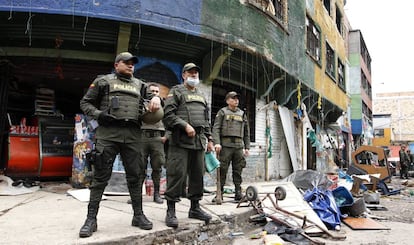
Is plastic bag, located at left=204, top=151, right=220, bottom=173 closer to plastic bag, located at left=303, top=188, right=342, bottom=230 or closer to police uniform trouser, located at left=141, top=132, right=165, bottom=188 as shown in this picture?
police uniform trouser, located at left=141, top=132, right=165, bottom=188

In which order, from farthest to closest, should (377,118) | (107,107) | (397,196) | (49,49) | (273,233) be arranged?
(377,118) < (397,196) < (49,49) < (273,233) < (107,107)

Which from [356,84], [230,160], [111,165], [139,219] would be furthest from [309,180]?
[356,84]

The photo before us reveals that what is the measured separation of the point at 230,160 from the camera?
5.92m

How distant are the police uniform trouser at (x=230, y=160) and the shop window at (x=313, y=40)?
7.83 meters

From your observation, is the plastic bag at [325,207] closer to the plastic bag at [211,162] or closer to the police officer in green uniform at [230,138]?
the police officer in green uniform at [230,138]

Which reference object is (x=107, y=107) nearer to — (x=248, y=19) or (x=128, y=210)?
(x=128, y=210)

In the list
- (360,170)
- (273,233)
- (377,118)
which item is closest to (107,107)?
(273,233)

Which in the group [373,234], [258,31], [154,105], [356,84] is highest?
[356,84]

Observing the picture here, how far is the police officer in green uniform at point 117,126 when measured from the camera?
332 cm

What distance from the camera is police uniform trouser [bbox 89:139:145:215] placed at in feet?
10.9

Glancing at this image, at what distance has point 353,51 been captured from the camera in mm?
26531

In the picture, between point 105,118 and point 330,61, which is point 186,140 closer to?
point 105,118

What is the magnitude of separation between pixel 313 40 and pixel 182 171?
11.6 metres

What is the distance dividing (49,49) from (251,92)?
581 cm
